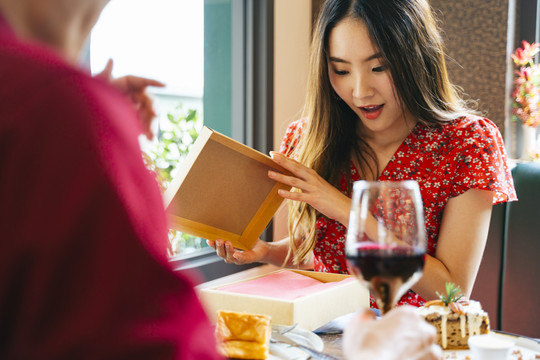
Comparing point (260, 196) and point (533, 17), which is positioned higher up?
point (533, 17)

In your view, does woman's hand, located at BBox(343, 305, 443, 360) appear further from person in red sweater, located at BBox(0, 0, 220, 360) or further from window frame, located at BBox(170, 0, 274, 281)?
window frame, located at BBox(170, 0, 274, 281)

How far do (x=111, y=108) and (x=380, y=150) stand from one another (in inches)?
61.0

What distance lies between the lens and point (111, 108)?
362 mm

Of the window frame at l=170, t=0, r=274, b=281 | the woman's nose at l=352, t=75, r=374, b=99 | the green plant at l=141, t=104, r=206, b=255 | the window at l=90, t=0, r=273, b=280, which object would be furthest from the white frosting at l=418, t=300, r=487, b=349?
the window frame at l=170, t=0, r=274, b=281

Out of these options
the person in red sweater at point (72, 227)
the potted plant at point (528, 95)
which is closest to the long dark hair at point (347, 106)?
the potted plant at point (528, 95)

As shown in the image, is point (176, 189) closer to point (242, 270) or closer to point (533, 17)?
point (242, 270)

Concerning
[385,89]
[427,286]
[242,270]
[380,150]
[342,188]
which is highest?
[385,89]

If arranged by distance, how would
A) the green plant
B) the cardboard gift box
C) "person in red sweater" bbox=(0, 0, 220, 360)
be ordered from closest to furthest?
"person in red sweater" bbox=(0, 0, 220, 360) → the cardboard gift box → the green plant

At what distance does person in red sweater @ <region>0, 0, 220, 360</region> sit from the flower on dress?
8.66 ft

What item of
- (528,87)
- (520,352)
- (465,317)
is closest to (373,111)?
(465,317)

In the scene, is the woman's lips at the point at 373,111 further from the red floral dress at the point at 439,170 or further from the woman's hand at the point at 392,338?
the woman's hand at the point at 392,338

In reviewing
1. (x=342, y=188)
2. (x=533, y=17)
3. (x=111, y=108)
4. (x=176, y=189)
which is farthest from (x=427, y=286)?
(x=533, y=17)

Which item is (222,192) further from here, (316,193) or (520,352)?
(520,352)

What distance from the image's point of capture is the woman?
5.11ft
